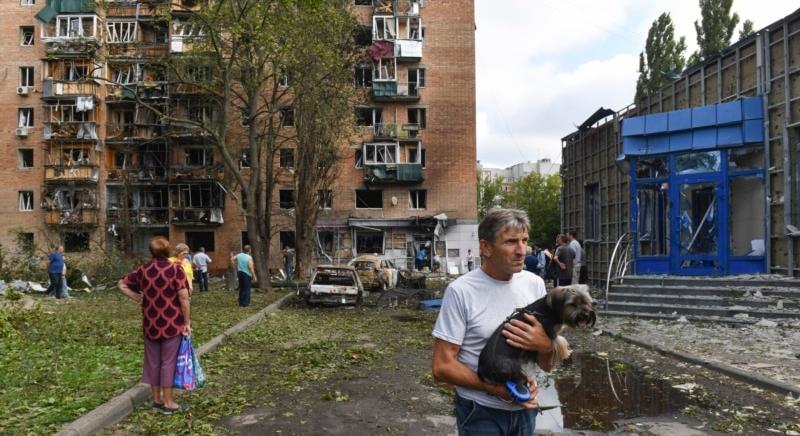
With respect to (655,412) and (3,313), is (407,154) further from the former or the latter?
(655,412)

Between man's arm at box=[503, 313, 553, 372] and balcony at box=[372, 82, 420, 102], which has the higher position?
balcony at box=[372, 82, 420, 102]

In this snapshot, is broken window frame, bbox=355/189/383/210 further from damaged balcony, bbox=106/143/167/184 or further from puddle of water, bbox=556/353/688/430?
puddle of water, bbox=556/353/688/430

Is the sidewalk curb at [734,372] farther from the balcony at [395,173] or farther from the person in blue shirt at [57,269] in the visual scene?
the balcony at [395,173]

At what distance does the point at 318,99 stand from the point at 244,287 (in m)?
10.4

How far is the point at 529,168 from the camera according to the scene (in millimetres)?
140875

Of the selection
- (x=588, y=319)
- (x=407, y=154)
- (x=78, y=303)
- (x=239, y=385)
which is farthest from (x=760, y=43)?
(x=407, y=154)

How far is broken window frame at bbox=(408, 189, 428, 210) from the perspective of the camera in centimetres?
4519

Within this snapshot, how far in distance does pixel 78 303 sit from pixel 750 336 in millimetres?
19418

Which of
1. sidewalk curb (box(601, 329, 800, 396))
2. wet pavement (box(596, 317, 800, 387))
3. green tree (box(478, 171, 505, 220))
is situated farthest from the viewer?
green tree (box(478, 171, 505, 220))

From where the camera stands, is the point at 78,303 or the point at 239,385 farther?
the point at 78,303

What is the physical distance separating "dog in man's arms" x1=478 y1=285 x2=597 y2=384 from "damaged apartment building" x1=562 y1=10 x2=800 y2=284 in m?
13.6

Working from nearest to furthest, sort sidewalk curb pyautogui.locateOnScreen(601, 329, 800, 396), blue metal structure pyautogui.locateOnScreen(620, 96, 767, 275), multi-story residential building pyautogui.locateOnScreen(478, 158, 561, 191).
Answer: sidewalk curb pyautogui.locateOnScreen(601, 329, 800, 396) < blue metal structure pyautogui.locateOnScreen(620, 96, 767, 275) < multi-story residential building pyautogui.locateOnScreen(478, 158, 561, 191)

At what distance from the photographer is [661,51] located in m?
44.3

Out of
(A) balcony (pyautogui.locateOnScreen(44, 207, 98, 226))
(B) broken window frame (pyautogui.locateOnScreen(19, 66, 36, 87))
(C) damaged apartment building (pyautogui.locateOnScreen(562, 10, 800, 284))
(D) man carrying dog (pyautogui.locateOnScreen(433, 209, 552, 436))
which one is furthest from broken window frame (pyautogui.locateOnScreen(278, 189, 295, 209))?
(D) man carrying dog (pyautogui.locateOnScreen(433, 209, 552, 436))
